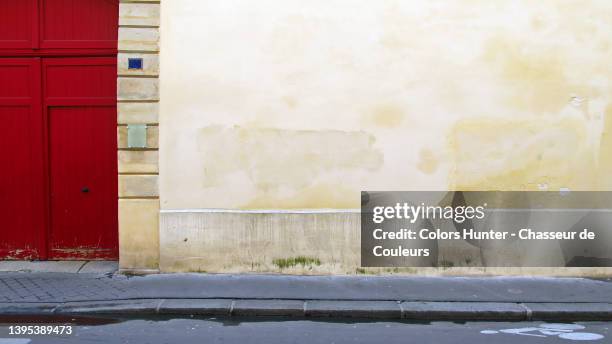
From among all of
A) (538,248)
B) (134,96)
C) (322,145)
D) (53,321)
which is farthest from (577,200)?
(53,321)

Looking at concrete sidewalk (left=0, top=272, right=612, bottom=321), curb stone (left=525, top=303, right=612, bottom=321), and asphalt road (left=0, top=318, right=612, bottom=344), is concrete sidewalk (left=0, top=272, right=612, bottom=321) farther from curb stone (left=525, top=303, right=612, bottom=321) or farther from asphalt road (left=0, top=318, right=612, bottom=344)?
asphalt road (left=0, top=318, right=612, bottom=344)

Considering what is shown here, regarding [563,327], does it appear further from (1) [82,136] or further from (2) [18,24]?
(2) [18,24]

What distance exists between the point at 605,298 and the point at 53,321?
19.2ft

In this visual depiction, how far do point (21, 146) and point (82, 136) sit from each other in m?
0.82

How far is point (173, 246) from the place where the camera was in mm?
8328

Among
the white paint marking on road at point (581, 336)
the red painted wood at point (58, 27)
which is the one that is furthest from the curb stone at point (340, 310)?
the red painted wood at point (58, 27)

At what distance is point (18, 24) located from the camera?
28.7 ft

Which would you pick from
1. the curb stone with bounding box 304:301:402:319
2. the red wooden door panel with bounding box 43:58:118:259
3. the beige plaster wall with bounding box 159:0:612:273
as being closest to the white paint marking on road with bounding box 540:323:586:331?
the curb stone with bounding box 304:301:402:319

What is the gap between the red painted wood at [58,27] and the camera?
8.71m

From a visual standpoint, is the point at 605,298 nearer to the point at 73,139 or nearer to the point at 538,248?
the point at 538,248

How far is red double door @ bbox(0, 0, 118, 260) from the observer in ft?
28.6

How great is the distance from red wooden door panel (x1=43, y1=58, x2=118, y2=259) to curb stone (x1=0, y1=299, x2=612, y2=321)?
2.15 m

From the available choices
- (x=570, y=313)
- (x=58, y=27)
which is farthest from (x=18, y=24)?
(x=570, y=313)

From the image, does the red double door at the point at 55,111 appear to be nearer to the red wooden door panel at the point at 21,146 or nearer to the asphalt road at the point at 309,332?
the red wooden door panel at the point at 21,146
